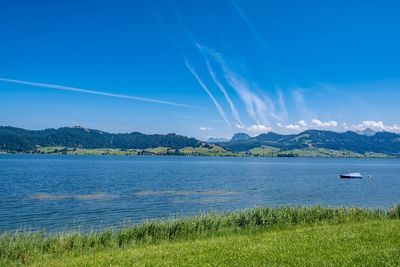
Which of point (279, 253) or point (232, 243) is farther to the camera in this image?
point (232, 243)

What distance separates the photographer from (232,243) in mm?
22125

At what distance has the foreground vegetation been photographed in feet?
58.0

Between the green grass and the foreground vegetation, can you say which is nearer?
the green grass

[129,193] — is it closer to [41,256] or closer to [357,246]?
[41,256]

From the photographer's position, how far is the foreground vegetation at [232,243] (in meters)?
17.7

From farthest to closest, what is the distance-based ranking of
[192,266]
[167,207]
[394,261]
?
[167,207] < [192,266] < [394,261]

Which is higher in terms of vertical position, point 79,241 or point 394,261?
point 394,261

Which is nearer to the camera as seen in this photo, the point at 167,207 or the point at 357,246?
the point at 357,246

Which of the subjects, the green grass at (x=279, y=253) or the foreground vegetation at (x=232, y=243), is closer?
the green grass at (x=279, y=253)

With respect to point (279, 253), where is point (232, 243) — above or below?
below

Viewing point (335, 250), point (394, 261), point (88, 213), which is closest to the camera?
point (394, 261)

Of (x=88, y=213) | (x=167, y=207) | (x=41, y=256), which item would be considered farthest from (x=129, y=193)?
(x=41, y=256)

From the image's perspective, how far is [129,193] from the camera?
7794 cm

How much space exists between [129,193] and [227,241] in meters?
57.4
